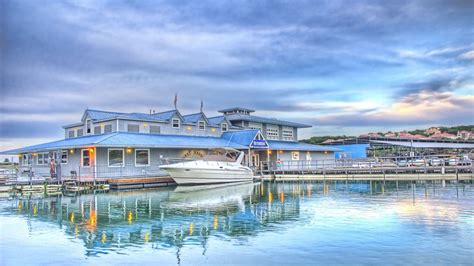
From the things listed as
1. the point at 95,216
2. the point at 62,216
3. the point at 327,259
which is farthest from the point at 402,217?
the point at 62,216

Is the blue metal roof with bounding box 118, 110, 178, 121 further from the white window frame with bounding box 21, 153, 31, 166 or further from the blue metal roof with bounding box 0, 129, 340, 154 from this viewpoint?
the white window frame with bounding box 21, 153, 31, 166

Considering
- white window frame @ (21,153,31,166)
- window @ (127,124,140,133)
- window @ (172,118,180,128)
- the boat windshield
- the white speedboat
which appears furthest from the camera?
white window frame @ (21,153,31,166)

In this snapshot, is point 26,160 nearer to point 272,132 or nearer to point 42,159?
point 42,159

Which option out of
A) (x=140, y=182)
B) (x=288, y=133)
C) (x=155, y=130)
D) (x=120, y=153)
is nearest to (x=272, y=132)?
(x=288, y=133)

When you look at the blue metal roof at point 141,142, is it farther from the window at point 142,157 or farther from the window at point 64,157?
the window at point 142,157

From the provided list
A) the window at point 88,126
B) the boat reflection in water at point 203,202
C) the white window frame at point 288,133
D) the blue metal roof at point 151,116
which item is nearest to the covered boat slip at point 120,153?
the window at point 88,126

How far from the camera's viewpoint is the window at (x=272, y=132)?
47.7 metres

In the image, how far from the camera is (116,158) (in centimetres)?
3019

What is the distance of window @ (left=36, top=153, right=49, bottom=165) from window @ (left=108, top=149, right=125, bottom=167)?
8.25m

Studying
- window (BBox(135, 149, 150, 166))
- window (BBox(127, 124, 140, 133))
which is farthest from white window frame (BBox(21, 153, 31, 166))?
window (BBox(135, 149, 150, 166))

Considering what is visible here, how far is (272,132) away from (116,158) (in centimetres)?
2227

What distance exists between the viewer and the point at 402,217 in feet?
48.2

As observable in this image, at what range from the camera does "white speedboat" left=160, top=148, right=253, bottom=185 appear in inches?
1171

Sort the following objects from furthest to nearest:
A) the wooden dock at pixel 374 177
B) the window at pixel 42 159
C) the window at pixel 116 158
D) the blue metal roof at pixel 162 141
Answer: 1. the window at pixel 42 159
2. the wooden dock at pixel 374 177
3. the window at pixel 116 158
4. the blue metal roof at pixel 162 141
